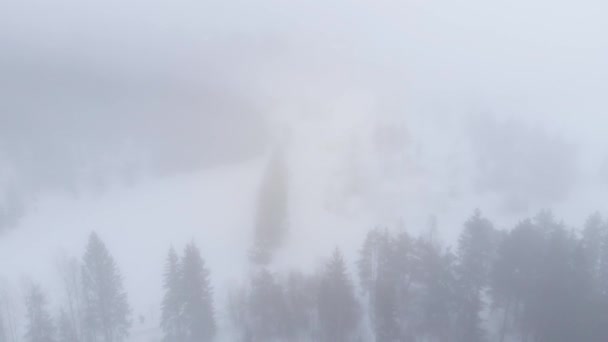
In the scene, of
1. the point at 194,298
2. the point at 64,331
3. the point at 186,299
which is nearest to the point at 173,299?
the point at 186,299

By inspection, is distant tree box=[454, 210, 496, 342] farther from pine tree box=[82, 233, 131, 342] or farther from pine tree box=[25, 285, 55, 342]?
pine tree box=[25, 285, 55, 342]

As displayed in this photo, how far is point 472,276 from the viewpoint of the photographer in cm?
1817

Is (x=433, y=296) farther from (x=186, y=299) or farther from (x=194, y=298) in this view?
(x=186, y=299)

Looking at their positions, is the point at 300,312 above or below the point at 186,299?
below

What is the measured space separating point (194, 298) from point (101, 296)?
13.6 ft

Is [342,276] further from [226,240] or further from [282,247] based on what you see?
[226,240]

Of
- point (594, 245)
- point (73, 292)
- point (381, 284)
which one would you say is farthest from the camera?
point (73, 292)

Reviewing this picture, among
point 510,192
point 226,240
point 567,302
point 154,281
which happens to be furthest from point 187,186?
point 567,302

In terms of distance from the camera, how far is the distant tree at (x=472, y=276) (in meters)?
17.3

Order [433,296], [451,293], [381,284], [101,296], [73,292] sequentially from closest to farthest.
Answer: [451,293] → [433,296] → [381,284] → [101,296] → [73,292]

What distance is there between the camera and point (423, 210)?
98.7 ft

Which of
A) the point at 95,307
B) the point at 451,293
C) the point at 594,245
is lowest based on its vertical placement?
the point at 451,293

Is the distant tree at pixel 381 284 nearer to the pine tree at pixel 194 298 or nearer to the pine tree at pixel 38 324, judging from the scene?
the pine tree at pixel 194 298

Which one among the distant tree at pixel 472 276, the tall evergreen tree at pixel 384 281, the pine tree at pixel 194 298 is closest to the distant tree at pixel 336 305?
the tall evergreen tree at pixel 384 281
